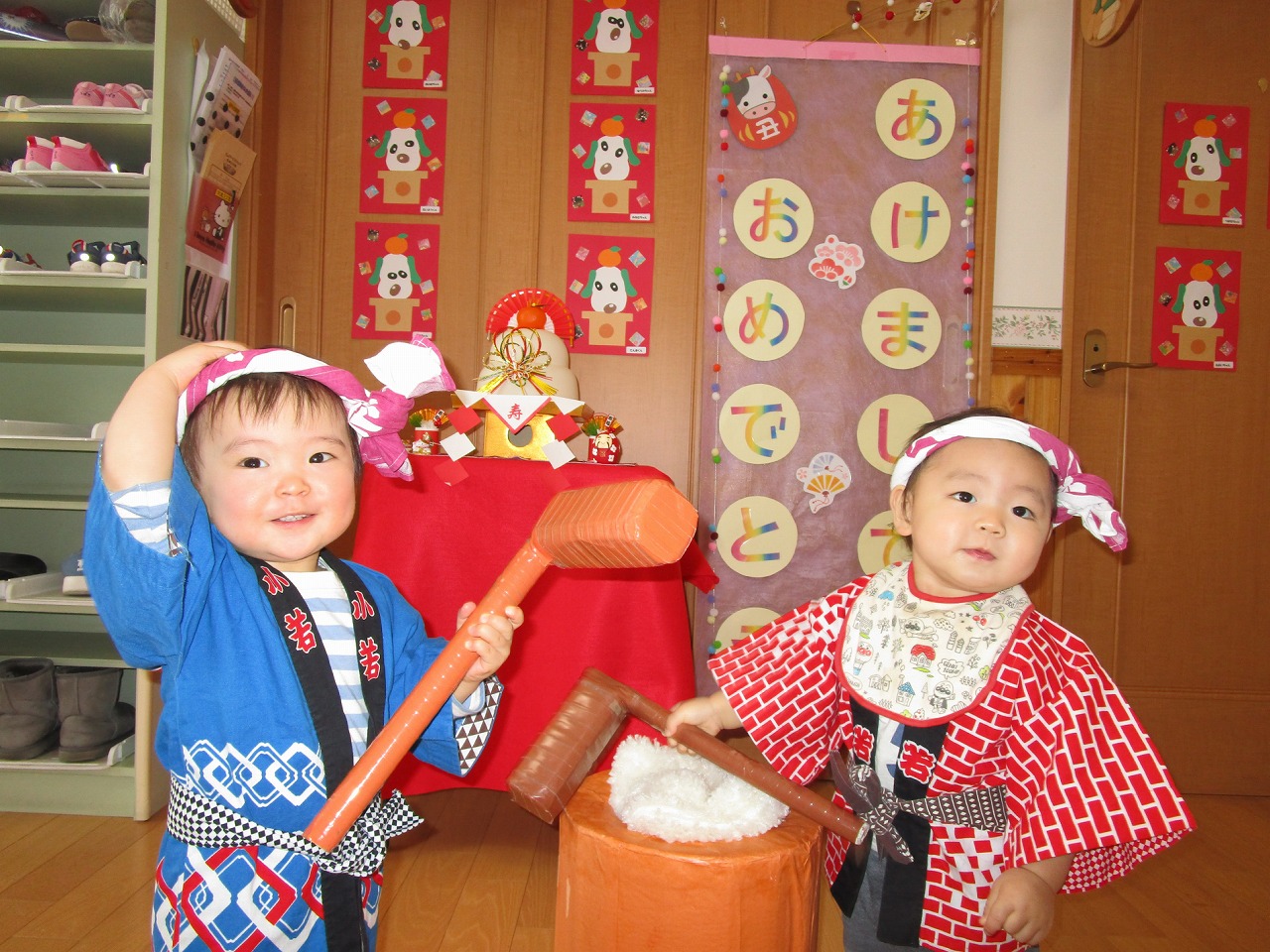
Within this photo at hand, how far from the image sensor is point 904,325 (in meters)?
2.52

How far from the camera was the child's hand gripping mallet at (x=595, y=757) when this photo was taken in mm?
969

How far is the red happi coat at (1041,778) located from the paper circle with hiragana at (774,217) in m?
1.68

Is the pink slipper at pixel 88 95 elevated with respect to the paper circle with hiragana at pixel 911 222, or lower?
elevated

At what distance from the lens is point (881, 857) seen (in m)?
1.02

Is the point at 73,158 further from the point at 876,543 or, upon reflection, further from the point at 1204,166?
the point at 1204,166

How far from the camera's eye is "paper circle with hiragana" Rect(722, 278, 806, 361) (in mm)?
2529

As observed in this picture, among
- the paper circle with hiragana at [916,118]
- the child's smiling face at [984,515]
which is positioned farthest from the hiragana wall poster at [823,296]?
the child's smiling face at [984,515]

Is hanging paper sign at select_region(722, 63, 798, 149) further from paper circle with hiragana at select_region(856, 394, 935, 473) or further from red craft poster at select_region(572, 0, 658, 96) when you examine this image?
paper circle with hiragana at select_region(856, 394, 935, 473)

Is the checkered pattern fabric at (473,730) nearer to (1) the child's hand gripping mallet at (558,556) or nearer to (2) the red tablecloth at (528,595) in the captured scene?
(1) the child's hand gripping mallet at (558,556)

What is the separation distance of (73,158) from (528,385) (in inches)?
45.6

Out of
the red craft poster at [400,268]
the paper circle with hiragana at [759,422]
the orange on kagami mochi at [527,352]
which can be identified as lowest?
the paper circle with hiragana at [759,422]

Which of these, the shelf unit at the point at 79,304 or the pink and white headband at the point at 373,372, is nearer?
the pink and white headband at the point at 373,372

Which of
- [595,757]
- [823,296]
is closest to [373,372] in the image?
[595,757]

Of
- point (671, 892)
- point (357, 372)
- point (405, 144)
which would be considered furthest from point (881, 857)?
point (405, 144)
